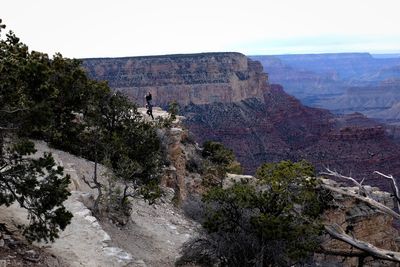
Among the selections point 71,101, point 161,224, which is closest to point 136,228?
point 161,224

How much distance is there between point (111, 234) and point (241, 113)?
8655 centimetres

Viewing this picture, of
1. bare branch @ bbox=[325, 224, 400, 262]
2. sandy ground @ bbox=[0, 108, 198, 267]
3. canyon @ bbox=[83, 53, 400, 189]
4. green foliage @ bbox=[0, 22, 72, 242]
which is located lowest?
canyon @ bbox=[83, 53, 400, 189]

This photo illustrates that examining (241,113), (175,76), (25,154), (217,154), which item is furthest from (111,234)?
(175,76)

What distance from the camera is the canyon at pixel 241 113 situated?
82.1 meters

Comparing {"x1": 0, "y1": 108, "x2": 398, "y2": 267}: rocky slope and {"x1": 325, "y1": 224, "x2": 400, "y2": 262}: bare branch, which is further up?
{"x1": 325, "y1": 224, "x2": 400, "y2": 262}: bare branch

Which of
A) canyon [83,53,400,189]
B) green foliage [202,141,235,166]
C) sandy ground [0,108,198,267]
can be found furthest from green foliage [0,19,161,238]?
canyon [83,53,400,189]

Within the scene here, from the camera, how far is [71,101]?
19.5 meters

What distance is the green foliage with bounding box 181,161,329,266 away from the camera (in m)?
11.3

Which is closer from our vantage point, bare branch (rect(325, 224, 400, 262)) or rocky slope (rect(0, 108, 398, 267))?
bare branch (rect(325, 224, 400, 262))

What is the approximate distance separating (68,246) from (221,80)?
92.6 m

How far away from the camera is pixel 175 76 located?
100m

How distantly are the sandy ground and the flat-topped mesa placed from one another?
250ft

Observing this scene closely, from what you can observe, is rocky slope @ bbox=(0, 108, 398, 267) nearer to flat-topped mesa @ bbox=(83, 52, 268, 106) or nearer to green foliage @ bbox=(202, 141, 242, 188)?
green foliage @ bbox=(202, 141, 242, 188)

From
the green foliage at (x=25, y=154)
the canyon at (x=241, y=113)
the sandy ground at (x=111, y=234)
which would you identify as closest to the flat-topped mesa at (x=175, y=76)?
the canyon at (x=241, y=113)
